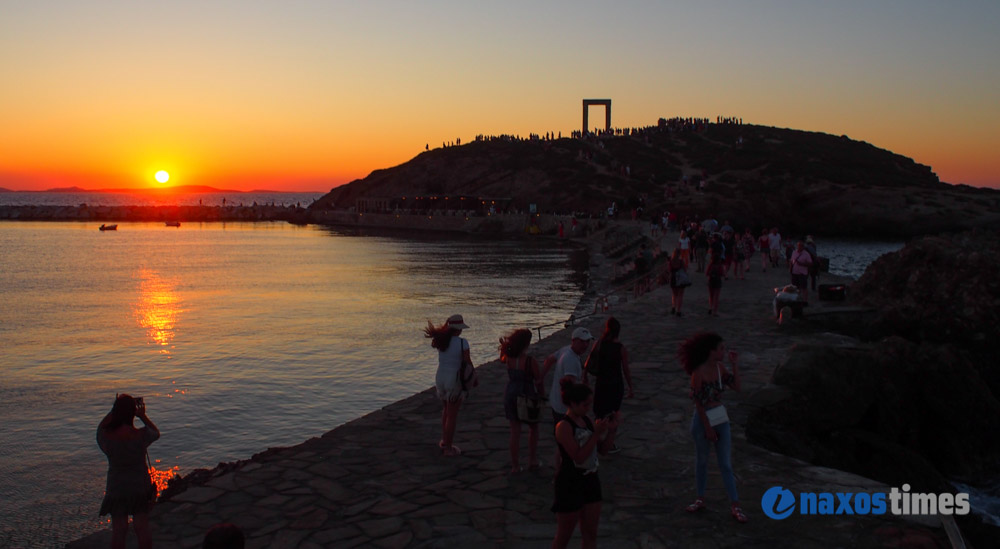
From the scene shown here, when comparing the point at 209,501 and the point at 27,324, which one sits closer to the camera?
the point at 209,501

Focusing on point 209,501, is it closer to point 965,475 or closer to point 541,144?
point 965,475

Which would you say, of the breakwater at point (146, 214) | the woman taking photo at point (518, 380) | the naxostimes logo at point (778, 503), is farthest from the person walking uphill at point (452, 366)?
the breakwater at point (146, 214)

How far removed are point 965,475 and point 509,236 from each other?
213 ft

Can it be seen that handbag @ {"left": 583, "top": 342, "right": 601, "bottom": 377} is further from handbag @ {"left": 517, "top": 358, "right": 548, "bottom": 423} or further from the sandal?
the sandal

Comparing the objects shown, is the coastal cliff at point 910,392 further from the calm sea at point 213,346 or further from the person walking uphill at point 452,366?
the calm sea at point 213,346

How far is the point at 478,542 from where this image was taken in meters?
5.98

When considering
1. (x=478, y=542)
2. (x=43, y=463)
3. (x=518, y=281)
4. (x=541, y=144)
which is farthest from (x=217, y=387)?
(x=541, y=144)

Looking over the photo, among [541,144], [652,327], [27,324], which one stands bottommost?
[27,324]

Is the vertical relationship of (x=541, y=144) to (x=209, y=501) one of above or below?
above

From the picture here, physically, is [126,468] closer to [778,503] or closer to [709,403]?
[709,403]

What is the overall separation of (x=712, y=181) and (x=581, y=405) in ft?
266

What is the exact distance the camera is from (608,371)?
282 inches

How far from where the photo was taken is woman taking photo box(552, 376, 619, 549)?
16.3 feet

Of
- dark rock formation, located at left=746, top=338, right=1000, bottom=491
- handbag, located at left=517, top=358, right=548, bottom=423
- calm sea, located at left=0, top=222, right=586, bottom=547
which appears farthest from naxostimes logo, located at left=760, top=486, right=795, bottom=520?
calm sea, located at left=0, top=222, right=586, bottom=547
